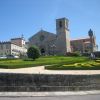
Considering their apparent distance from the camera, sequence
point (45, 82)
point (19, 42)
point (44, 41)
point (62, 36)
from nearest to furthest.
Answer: point (45, 82) → point (62, 36) → point (44, 41) → point (19, 42)

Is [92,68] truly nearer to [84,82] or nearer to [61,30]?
[84,82]

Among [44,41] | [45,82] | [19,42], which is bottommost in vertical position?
[45,82]

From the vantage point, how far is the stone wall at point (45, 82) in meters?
20.4

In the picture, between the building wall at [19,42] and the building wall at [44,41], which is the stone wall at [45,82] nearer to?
the building wall at [44,41]

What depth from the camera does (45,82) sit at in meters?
20.9

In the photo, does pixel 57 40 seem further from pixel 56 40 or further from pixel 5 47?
pixel 5 47

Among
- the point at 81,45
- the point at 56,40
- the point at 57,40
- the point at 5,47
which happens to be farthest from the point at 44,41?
the point at 5,47

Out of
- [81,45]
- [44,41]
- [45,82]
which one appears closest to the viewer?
[45,82]

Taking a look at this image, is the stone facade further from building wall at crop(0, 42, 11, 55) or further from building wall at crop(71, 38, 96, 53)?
building wall at crop(0, 42, 11, 55)

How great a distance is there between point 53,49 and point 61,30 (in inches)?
270

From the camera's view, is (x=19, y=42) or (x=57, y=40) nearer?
(x=57, y=40)

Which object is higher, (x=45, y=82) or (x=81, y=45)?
(x=81, y=45)

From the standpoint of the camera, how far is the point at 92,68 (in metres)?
29.8

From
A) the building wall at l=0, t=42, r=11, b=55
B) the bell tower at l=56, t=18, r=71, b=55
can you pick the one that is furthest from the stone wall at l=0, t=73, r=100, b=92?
the building wall at l=0, t=42, r=11, b=55
